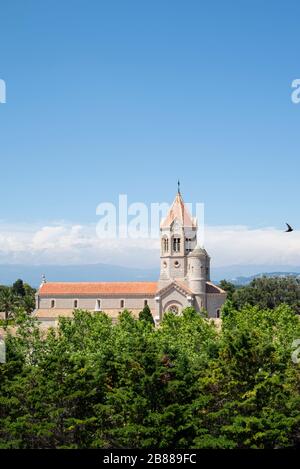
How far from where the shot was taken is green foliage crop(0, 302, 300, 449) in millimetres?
32125

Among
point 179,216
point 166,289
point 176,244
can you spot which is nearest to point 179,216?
point 179,216

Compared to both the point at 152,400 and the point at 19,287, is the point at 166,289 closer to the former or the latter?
the point at 152,400

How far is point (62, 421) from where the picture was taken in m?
33.2

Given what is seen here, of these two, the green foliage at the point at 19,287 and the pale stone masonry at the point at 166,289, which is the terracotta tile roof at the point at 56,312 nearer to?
the pale stone masonry at the point at 166,289

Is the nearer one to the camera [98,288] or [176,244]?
[176,244]

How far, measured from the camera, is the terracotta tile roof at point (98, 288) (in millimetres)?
93812

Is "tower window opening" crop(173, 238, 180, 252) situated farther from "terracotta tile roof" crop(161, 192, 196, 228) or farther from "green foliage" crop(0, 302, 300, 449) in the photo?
"green foliage" crop(0, 302, 300, 449)

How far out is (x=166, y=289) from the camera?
289 ft

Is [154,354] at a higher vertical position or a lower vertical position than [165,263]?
lower

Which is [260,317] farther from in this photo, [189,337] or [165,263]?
[165,263]

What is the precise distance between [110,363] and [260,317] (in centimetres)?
2846

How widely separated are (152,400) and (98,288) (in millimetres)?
62903
